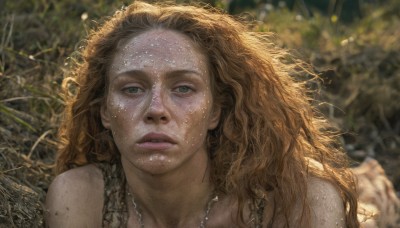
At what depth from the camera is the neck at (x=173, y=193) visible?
380 centimetres

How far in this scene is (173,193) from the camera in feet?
12.6

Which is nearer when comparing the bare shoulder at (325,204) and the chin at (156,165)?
the chin at (156,165)

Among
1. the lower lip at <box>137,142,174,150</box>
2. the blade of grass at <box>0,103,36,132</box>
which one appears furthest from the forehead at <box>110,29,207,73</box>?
the blade of grass at <box>0,103,36,132</box>

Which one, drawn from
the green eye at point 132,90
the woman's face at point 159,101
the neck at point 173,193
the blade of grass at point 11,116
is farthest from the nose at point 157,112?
the blade of grass at point 11,116

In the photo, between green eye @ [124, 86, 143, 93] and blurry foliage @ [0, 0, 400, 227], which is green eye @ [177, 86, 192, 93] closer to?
green eye @ [124, 86, 143, 93]

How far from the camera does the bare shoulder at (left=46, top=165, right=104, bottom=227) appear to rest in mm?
3939

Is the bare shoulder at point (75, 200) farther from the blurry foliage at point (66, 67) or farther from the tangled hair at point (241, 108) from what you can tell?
the tangled hair at point (241, 108)

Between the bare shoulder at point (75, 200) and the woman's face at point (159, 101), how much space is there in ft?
1.24

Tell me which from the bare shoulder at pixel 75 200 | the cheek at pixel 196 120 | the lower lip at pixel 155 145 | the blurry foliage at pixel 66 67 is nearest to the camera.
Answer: the lower lip at pixel 155 145

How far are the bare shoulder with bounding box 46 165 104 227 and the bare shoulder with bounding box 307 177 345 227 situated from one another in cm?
93

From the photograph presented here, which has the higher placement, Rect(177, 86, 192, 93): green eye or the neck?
Rect(177, 86, 192, 93): green eye

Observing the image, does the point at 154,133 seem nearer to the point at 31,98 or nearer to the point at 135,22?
the point at 135,22

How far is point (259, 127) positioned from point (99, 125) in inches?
29.7

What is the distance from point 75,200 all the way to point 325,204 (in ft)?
3.53
